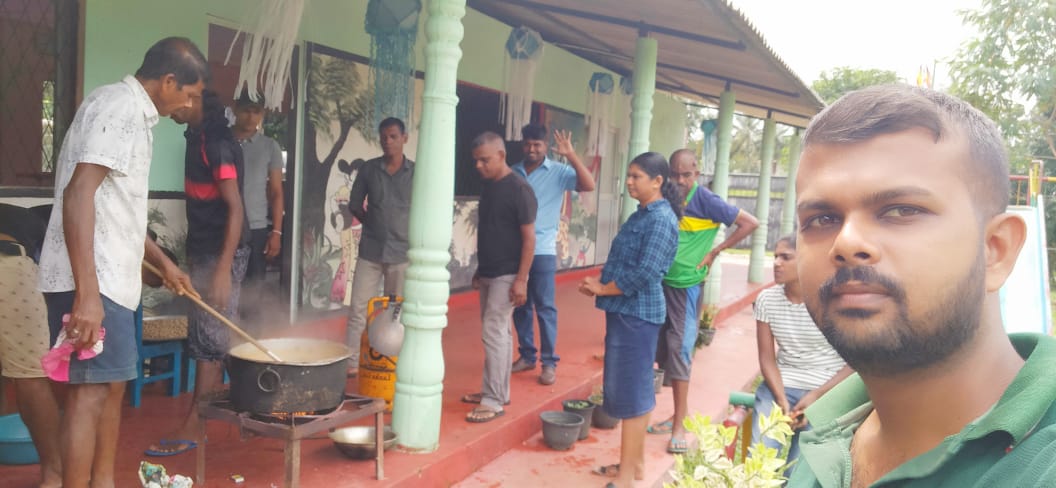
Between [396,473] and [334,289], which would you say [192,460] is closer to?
[396,473]

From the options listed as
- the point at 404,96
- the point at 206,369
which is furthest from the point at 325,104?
the point at 206,369

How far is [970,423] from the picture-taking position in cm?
90

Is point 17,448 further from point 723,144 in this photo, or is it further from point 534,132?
point 723,144

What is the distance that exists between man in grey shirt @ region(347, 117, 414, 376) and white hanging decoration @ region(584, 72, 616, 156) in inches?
186

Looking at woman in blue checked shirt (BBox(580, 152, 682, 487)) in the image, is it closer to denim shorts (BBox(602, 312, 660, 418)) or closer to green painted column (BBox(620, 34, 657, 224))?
denim shorts (BBox(602, 312, 660, 418))

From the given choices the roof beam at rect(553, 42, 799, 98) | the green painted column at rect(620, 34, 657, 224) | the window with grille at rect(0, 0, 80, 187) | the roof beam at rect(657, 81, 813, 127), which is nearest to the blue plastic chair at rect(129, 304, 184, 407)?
the window with grille at rect(0, 0, 80, 187)

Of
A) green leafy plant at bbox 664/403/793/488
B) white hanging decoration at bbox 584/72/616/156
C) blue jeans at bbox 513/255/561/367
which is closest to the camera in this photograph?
green leafy plant at bbox 664/403/793/488

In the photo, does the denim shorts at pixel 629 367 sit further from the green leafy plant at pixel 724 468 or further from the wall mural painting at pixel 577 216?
the wall mural painting at pixel 577 216

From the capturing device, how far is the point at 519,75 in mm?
7984

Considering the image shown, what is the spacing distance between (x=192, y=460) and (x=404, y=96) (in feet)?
10.7

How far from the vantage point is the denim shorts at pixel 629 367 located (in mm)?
4051

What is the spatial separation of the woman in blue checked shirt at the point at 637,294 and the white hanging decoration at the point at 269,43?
244cm

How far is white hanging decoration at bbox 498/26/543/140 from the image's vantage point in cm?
779

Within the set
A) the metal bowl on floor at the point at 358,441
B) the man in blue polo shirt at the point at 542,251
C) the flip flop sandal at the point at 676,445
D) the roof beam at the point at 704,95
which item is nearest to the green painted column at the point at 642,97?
the man in blue polo shirt at the point at 542,251
